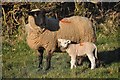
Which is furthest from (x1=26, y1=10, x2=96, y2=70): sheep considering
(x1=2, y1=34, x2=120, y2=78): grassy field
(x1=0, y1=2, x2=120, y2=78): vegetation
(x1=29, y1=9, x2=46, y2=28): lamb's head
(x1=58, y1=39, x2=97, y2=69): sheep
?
(x1=0, y1=2, x2=120, y2=78): vegetation

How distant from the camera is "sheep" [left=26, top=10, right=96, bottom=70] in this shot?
8312mm

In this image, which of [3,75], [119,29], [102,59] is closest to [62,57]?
[102,59]

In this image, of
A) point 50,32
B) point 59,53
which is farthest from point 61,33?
point 59,53

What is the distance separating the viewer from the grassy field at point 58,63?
8.33 m

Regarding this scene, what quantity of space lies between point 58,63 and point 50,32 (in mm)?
915

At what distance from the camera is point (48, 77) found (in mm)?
8180

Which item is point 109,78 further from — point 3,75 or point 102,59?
point 3,75

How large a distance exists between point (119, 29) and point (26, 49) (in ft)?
8.63

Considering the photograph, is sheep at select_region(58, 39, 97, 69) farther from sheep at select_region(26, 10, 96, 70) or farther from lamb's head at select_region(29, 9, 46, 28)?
lamb's head at select_region(29, 9, 46, 28)

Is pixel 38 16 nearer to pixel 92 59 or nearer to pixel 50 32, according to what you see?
pixel 50 32

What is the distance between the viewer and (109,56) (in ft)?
32.0

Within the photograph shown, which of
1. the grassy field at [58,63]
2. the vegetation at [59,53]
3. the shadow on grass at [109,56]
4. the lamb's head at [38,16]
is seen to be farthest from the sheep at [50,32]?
the shadow on grass at [109,56]

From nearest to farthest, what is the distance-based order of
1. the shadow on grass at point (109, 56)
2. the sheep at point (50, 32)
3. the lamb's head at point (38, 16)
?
the lamb's head at point (38, 16) → the sheep at point (50, 32) → the shadow on grass at point (109, 56)

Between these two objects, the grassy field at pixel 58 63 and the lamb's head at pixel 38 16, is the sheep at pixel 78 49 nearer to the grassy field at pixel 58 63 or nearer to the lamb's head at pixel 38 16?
the grassy field at pixel 58 63
